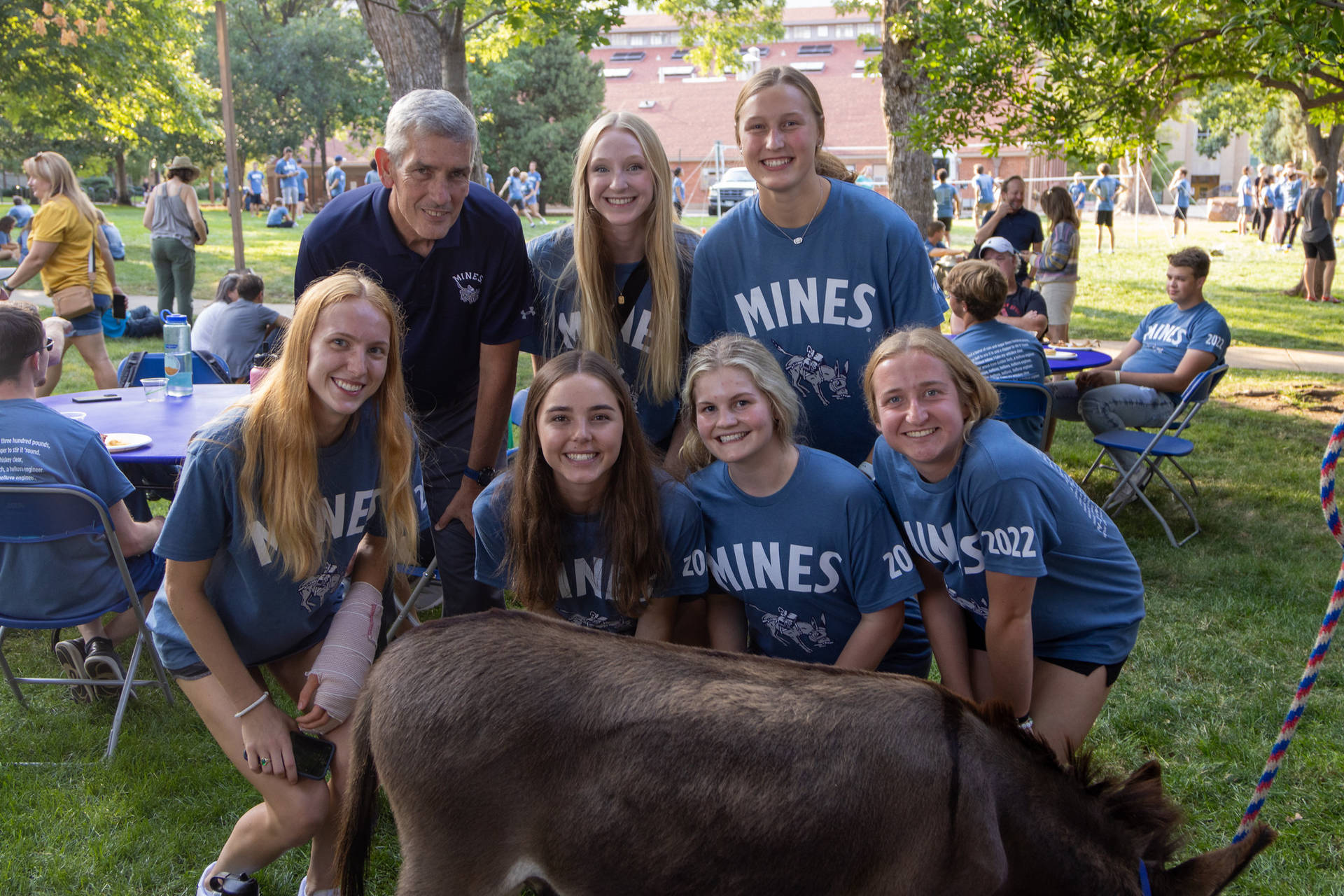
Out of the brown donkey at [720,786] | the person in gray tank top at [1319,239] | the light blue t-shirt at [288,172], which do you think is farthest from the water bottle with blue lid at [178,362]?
the light blue t-shirt at [288,172]

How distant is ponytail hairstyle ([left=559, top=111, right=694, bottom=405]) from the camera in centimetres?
337

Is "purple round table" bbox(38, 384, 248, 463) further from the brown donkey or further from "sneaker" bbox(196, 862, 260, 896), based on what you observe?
the brown donkey

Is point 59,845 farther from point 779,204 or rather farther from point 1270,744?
point 1270,744

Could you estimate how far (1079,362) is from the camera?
6.67 m

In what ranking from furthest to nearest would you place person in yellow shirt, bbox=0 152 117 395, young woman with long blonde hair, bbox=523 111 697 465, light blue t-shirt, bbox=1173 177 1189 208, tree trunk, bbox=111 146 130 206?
tree trunk, bbox=111 146 130 206, light blue t-shirt, bbox=1173 177 1189 208, person in yellow shirt, bbox=0 152 117 395, young woman with long blonde hair, bbox=523 111 697 465

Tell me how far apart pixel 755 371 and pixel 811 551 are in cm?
53

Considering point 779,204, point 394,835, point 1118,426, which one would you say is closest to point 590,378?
point 779,204

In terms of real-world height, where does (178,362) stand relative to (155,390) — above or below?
above

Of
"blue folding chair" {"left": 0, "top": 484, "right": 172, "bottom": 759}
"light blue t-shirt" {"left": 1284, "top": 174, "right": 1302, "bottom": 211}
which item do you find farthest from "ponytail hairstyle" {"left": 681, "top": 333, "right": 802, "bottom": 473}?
"light blue t-shirt" {"left": 1284, "top": 174, "right": 1302, "bottom": 211}

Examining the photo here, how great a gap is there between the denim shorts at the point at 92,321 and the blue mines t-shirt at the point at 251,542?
6303 mm

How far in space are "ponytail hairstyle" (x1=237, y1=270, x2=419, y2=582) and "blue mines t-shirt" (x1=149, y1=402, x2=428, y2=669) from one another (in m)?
0.03

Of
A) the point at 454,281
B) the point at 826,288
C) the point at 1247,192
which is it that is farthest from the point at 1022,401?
the point at 1247,192

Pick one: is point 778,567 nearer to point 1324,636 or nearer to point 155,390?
point 1324,636

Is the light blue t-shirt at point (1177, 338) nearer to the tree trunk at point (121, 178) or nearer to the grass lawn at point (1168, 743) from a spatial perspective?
the grass lawn at point (1168, 743)
